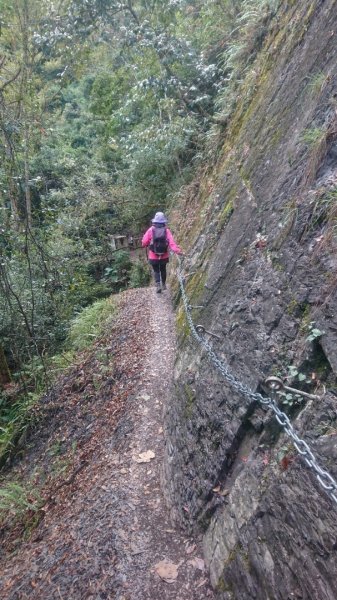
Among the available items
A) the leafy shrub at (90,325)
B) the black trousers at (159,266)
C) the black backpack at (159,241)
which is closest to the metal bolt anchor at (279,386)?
the black backpack at (159,241)

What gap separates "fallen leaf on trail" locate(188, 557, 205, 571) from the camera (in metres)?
3.58

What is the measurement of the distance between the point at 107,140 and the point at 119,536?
69.5 feet

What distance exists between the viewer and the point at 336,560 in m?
2.12

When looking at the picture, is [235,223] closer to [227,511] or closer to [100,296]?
[227,511]

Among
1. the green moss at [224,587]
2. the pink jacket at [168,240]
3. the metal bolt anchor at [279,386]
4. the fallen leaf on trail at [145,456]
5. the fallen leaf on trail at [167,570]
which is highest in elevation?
the pink jacket at [168,240]

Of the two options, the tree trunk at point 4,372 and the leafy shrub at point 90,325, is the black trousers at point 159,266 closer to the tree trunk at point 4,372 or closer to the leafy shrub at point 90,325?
the leafy shrub at point 90,325

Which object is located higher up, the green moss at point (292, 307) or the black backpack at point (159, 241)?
the black backpack at point (159, 241)

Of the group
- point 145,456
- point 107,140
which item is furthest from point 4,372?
point 107,140

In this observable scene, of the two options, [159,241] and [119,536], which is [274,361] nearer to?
[119,536]

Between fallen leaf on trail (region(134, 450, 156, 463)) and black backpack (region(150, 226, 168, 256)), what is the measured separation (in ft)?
16.7

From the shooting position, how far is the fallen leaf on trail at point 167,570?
3.68 m

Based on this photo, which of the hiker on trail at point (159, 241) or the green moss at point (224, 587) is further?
the hiker on trail at point (159, 241)

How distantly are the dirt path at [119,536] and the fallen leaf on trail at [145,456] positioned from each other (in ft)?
0.04

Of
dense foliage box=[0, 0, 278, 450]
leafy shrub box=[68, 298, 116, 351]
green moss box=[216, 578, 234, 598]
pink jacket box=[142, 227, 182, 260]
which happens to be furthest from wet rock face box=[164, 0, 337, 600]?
leafy shrub box=[68, 298, 116, 351]
